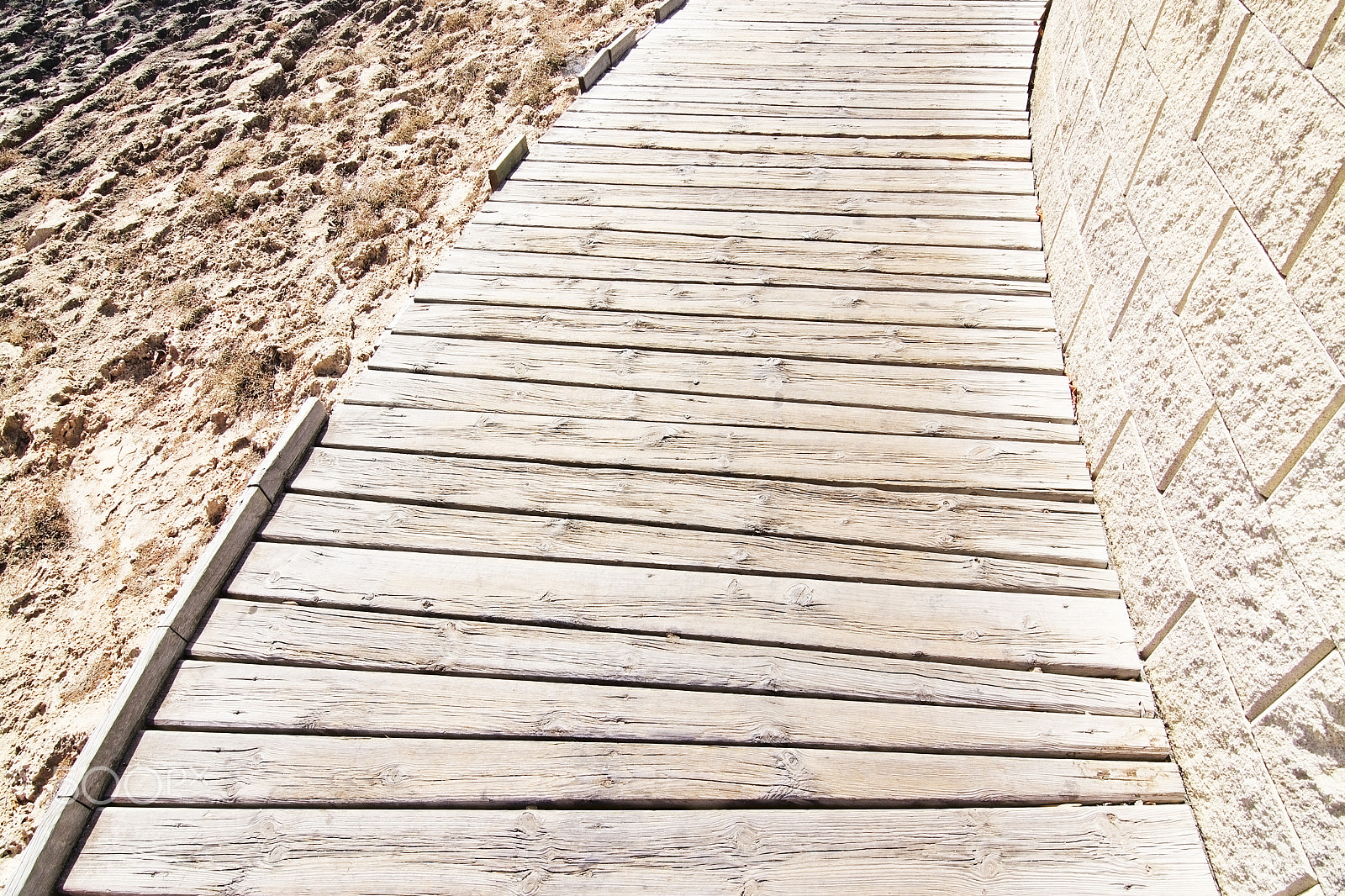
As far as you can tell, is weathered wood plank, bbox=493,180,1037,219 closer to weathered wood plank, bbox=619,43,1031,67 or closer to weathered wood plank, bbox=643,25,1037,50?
weathered wood plank, bbox=619,43,1031,67

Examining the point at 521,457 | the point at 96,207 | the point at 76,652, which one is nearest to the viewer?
the point at 521,457

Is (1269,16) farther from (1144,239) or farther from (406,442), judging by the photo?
(406,442)

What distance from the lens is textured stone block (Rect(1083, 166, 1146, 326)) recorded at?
236 centimetres

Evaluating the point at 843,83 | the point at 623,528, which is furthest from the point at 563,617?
the point at 843,83

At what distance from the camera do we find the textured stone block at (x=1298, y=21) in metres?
1.54

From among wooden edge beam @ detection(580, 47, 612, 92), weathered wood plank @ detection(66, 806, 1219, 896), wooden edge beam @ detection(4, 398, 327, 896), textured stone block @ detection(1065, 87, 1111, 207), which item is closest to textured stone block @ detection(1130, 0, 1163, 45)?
textured stone block @ detection(1065, 87, 1111, 207)

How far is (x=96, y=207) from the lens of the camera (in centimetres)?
528

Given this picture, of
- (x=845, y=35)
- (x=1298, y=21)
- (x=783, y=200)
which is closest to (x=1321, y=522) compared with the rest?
(x=1298, y=21)

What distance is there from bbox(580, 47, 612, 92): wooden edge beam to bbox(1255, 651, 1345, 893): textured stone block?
4692 mm

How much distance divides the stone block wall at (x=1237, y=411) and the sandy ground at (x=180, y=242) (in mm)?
3158

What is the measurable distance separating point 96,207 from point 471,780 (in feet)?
16.9

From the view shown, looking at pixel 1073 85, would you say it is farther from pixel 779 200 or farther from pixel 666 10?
pixel 666 10

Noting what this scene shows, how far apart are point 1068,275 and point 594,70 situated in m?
3.29

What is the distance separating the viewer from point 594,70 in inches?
201
